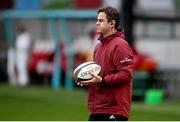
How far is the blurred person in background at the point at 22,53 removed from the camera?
22.4m

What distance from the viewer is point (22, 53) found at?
22.7 m

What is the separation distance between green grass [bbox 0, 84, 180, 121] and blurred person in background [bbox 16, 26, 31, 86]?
1.46 m

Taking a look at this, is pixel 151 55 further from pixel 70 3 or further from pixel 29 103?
pixel 29 103

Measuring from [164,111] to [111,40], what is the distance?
8607mm

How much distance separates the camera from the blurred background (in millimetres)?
18078

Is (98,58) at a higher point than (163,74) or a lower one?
higher

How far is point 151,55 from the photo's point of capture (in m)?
20.9

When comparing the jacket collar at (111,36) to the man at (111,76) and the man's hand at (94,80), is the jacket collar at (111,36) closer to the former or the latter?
the man at (111,76)

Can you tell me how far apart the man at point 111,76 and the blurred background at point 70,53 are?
306 inches

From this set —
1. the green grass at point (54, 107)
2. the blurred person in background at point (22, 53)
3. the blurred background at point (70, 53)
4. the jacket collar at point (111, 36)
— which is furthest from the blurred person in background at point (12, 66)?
the jacket collar at point (111, 36)

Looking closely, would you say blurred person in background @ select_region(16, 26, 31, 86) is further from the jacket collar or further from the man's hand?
the man's hand

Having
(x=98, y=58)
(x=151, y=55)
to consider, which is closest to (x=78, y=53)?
(x=151, y=55)

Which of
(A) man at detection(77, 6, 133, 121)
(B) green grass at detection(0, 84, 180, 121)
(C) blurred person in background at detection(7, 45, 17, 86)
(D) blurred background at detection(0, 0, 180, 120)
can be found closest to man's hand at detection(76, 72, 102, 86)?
(A) man at detection(77, 6, 133, 121)

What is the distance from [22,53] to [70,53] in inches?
74.2
